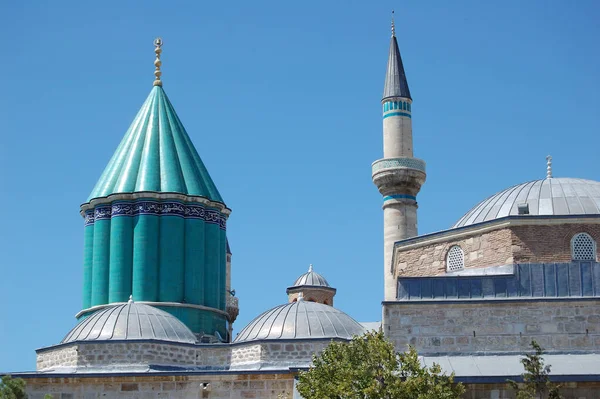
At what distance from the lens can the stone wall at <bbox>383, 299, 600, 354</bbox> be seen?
20.3 m

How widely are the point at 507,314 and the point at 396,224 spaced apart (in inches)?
403

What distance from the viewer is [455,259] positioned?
22906 mm

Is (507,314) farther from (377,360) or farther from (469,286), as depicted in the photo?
(377,360)

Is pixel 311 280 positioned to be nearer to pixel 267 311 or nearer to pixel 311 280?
pixel 311 280

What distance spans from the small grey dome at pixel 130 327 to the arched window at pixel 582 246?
7.36 m

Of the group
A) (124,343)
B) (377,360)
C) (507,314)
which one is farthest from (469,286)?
(124,343)

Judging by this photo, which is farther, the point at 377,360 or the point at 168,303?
the point at 168,303

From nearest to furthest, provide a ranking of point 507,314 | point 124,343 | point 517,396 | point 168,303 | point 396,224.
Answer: point 517,396 < point 507,314 < point 124,343 < point 168,303 < point 396,224

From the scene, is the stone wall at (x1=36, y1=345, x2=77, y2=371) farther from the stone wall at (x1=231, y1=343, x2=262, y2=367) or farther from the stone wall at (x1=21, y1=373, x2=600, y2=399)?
the stone wall at (x1=231, y1=343, x2=262, y2=367)

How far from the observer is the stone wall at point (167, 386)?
2116 centimetres

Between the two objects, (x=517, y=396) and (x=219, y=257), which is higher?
(x=219, y=257)

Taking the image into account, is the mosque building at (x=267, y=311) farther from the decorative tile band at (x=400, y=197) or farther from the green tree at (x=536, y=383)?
the decorative tile band at (x=400, y=197)

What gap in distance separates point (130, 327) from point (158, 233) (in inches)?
147

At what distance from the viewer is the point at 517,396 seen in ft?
57.5
